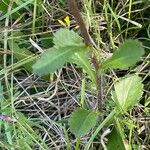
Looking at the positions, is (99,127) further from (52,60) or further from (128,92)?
(52,60)

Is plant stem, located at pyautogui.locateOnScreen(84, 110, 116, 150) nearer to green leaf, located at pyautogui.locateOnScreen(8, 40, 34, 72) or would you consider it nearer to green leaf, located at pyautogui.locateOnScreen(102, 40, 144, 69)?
green leaf, located at pyautogui.locateOnScreen(102, 40, 144, 69)

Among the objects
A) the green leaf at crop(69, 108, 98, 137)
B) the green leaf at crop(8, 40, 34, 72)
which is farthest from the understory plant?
the green leaf at crop(8, 40, 34, 72)

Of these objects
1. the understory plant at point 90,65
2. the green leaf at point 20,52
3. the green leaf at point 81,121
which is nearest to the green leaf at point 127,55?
the understory plant at point 90,65

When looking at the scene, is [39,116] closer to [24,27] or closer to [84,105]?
[84,105]

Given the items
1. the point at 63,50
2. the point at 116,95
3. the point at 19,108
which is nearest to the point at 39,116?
the point at 19,108

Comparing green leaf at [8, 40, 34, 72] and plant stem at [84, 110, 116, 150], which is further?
green leaf at [8, 40, 34, 72]

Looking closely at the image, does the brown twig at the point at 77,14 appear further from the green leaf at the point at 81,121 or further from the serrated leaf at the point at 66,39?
the green leaf at the point at 81,121

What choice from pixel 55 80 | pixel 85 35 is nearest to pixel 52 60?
pixel 85 35
